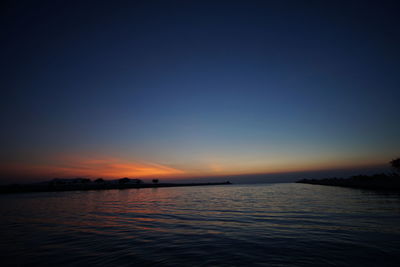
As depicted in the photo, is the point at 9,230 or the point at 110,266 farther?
the point at 9,230

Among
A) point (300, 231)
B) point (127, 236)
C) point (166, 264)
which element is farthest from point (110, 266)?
point (300, 231)

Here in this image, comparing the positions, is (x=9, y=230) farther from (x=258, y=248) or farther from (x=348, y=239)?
(x=348, y=239)

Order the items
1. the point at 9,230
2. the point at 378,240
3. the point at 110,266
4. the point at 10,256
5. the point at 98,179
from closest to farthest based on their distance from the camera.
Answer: the point at 110,266 < the point at 10,256 < the point at 378,240 < the point at 9,230 < the point at 98,179

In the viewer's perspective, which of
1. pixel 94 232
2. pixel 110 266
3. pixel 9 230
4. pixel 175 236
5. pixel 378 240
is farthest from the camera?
pixel 9 230

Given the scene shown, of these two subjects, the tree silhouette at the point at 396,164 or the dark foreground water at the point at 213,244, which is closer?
the dark foreground water at the point at 213,244

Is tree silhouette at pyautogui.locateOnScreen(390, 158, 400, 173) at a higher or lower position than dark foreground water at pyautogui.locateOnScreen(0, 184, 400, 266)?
higher

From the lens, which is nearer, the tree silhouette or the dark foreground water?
the dark foreground water

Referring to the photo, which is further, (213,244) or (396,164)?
(396,164)

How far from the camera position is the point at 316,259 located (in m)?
8.05

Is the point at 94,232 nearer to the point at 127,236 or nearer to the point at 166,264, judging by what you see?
the point at 127,236

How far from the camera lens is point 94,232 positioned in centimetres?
1372

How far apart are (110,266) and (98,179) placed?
142 meters

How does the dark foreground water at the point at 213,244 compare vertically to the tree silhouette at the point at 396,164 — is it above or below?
below

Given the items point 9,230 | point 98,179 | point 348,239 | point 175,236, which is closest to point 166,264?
point 175,236
